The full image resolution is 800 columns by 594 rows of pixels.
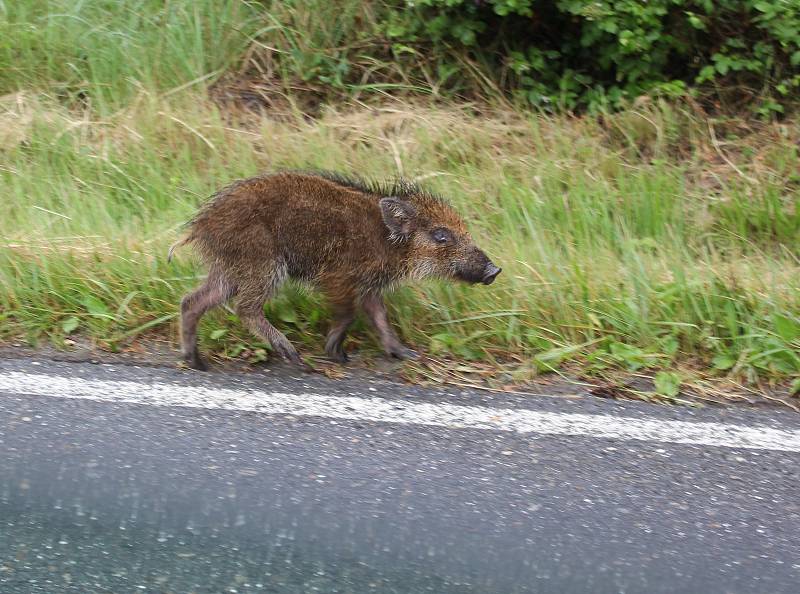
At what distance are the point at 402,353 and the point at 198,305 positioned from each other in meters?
0.93

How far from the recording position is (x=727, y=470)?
12.8 ft

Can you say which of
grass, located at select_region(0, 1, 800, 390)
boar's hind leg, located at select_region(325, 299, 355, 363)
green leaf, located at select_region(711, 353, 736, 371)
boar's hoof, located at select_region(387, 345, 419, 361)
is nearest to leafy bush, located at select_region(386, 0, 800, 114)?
grass, located at select_region(0, 1, 800, 390)

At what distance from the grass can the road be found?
0.54m

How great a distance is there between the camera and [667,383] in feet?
15.1

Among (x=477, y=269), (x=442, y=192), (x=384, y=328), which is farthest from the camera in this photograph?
(x=442, y=192)

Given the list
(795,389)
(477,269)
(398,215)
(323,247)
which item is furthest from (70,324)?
(795,389)

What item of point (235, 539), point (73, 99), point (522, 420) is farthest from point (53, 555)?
point (73, 99)

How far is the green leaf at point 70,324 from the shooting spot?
494cm

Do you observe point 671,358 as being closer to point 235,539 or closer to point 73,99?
point 235,539

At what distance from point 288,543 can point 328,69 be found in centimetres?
486

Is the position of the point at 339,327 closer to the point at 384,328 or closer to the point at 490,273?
the point at 384,328

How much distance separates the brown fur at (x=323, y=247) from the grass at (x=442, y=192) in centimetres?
20

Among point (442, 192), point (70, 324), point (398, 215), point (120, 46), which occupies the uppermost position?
point (120, 46)

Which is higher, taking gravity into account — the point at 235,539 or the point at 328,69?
the point at 328,69
